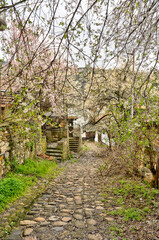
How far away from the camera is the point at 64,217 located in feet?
11.7

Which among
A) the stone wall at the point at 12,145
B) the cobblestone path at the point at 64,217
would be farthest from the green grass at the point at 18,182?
the cobblestone path at the point at 64,217

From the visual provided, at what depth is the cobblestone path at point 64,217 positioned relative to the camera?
9.70 ft

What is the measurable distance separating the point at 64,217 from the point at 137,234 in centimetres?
136

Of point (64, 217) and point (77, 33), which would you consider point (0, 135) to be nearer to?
point (64, 217)

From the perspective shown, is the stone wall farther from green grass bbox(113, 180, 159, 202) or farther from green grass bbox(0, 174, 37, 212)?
green grass bbox(113, 180, 159, 202)

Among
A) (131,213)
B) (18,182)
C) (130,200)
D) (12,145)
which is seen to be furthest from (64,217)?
(12,145)

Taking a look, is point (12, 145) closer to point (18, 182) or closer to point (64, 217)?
point (18, 182)

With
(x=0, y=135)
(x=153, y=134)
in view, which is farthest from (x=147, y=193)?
(x=0, y=135)

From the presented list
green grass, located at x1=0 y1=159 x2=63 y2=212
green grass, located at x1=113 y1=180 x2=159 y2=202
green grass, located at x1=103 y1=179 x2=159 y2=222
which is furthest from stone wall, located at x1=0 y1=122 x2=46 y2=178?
green grass, located at x1=113 y1=180 x2=159 y2=202

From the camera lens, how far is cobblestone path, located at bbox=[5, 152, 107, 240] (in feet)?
9.70

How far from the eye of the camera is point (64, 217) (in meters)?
3.58

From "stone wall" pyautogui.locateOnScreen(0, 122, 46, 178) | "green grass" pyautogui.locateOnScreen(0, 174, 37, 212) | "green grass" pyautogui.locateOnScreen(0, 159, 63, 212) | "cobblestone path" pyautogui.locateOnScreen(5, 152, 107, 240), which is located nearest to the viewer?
"cobblestone path" pyautogui.locateOnScreen(5, 152, 107, 240)

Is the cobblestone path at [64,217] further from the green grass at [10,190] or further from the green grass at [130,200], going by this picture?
the green grass at [10,190]

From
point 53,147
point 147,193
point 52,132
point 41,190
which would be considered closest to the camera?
point 147,193
